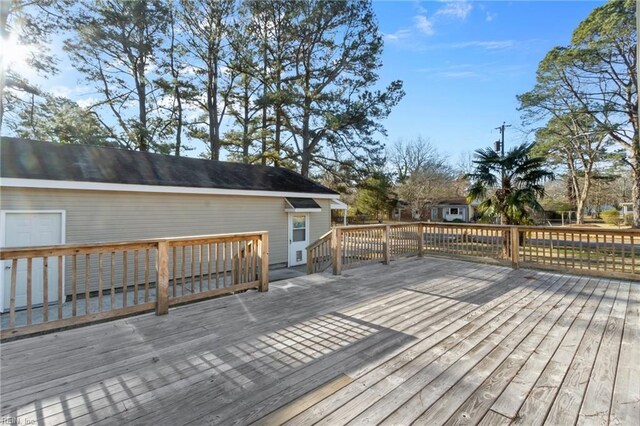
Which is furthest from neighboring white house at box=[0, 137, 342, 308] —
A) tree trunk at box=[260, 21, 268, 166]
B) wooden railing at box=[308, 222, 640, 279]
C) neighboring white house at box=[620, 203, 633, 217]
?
neighboring white house at box=[620, 203, 633, 217]

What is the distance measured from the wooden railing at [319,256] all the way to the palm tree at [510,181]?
4.64m

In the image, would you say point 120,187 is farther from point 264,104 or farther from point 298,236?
point 264,104

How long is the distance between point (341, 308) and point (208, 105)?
15.2 m

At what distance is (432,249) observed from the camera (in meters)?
7.79

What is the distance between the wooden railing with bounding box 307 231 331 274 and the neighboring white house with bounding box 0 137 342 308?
2.80m

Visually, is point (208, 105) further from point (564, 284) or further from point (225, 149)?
point (564, 284)

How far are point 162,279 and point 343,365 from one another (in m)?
2.43

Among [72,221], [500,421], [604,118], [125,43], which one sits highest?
[125,43]

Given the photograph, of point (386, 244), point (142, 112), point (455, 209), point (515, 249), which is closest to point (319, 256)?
point (386, 244)

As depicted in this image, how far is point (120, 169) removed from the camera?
7.02 meters

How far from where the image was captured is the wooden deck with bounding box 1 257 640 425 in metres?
1.88

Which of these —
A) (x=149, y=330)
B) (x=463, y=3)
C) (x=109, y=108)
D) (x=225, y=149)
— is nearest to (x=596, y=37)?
(x=463, y=3)

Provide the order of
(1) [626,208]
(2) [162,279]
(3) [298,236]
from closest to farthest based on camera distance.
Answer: (2) [162,279] → (3) [298,236] → (1) [626,208]

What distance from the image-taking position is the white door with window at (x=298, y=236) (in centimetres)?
971
